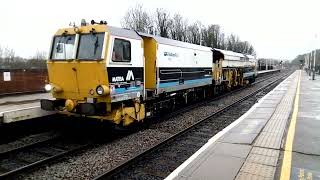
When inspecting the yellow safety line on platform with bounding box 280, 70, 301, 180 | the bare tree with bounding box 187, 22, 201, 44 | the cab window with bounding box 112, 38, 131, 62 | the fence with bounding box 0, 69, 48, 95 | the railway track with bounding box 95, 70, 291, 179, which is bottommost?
the railway track with bounding box 95, 70, 291, 179

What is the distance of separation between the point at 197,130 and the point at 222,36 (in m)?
66.5

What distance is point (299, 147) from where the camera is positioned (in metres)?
8.47

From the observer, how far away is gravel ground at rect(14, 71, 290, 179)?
737 centimetres

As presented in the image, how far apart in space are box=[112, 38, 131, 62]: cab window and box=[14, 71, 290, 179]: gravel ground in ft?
8.08

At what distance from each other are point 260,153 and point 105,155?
3800 millimetres

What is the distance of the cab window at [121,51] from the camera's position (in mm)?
9992

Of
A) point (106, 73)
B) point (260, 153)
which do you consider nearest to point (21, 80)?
point (106, 73)

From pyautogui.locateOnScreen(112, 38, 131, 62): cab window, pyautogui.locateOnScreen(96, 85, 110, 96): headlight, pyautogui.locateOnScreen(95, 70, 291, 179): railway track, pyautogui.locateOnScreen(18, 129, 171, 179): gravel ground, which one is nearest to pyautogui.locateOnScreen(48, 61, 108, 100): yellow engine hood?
pyautogui.locateOnScreen(96, 85, 110, 96): headlight

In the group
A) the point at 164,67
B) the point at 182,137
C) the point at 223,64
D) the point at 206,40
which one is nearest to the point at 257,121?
the point at 182,137

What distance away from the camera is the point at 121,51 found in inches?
404

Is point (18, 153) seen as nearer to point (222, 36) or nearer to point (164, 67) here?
point (164, 67)

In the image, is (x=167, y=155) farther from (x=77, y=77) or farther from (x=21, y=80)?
(x=21, y=80)

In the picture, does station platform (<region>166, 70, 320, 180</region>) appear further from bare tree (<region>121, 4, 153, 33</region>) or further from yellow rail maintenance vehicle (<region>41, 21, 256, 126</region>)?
bare tree (<region>121, 4, 153, 33</region>)

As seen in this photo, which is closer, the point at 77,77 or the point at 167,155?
the point at 167,155
